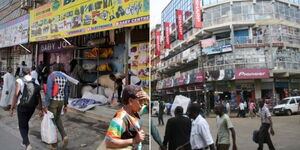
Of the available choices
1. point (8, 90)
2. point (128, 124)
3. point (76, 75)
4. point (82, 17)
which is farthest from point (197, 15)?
point (8, 90)

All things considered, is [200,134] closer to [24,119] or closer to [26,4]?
[24,119]

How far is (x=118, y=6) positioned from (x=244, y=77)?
3.78 feet

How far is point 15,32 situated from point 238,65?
2527 millimetres

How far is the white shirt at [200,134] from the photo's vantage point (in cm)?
131

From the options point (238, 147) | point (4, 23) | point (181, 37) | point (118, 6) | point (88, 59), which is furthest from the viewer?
point (4, 23)

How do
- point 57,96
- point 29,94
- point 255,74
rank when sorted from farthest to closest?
point 29,94 → point 57,96 → point 255,74

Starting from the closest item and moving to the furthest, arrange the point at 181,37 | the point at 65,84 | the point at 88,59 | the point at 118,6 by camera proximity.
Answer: the point at 181,37
the point at 118,6
the point at 65,84
the point at 88,59

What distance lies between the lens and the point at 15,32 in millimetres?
2582

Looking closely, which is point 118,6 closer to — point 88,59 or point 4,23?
point 88,59

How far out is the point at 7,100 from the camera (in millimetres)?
2277

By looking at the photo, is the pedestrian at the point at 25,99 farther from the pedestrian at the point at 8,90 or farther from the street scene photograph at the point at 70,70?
the pedestrian at the point at 8,90

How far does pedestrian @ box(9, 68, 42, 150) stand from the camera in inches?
80.2

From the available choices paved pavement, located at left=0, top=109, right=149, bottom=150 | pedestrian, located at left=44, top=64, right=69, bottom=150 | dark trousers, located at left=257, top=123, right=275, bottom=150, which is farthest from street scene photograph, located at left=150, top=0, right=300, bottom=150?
pedestrian, located at left=44, top=64, right=69, bottom=150

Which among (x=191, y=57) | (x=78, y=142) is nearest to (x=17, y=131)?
(x=78, y=142)
